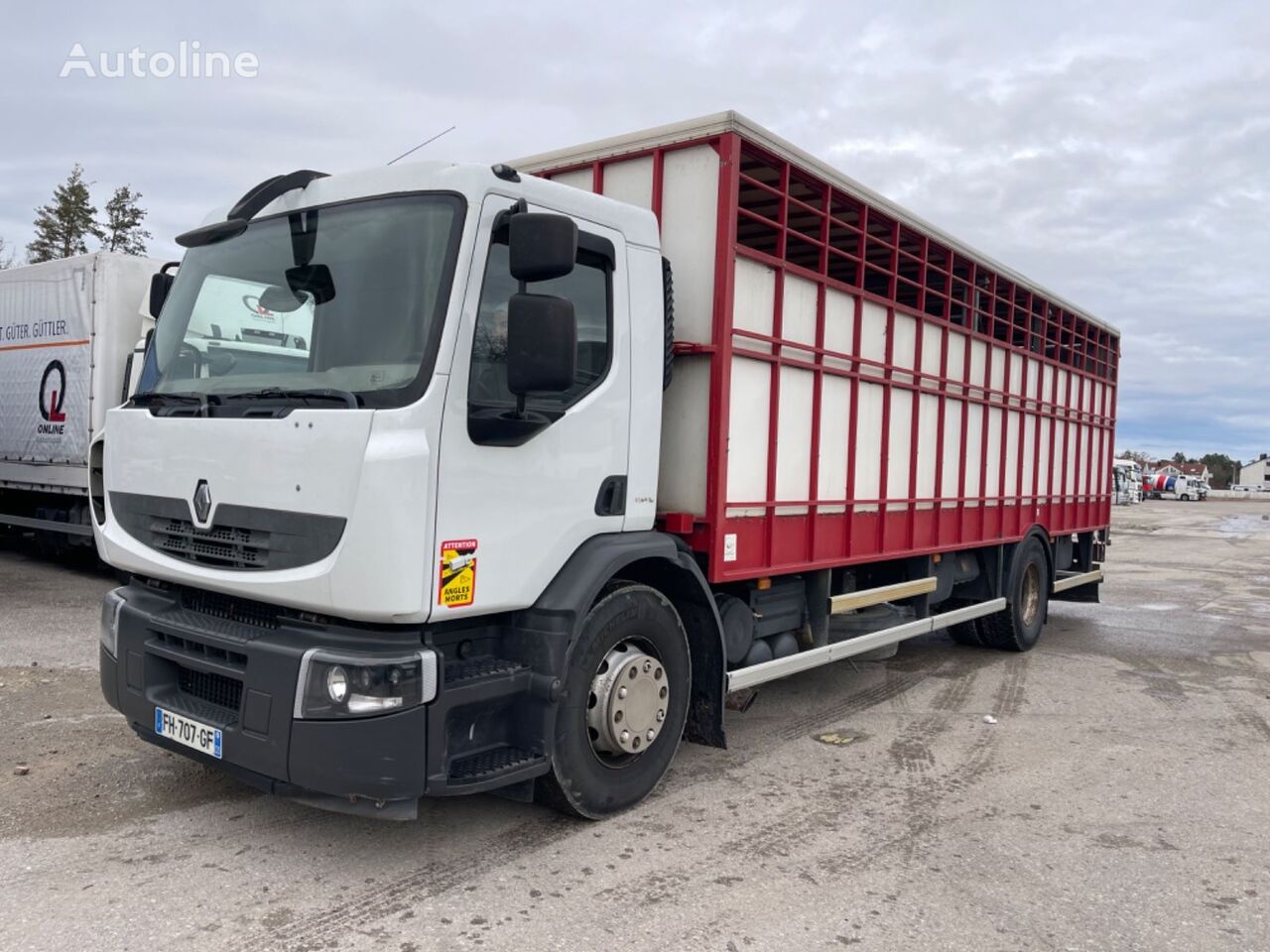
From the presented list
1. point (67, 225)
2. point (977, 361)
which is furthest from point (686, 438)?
point (67, 225)

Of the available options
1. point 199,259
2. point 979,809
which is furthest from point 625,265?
point 979,809

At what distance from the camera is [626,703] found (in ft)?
14.1

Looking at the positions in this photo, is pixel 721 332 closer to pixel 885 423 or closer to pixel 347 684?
pixel 885 423

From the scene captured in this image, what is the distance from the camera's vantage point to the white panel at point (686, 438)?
15.8 feet

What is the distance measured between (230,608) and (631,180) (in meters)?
2.87

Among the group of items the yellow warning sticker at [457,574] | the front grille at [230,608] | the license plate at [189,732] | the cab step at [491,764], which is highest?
the yellow warning sticker at [457,574]

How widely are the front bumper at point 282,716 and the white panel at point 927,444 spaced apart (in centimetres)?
428

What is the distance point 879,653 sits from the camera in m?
7.60

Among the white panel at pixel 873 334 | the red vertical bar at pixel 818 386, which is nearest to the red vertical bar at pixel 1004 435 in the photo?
the white panel at pixel 873 334

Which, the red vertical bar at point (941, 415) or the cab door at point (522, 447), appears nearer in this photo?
the cab door at point (522, 447)

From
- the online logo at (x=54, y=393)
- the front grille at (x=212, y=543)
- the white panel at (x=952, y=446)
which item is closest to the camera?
the front grille at (x=212, y=543)

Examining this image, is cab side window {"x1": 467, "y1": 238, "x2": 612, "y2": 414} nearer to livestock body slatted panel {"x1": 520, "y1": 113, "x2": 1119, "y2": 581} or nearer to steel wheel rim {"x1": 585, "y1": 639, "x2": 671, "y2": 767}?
livestock body slatted panel {"x1": 520, "y1": 113, "x2": 1119, "y2": 581}

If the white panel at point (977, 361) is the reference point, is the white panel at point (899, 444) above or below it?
below

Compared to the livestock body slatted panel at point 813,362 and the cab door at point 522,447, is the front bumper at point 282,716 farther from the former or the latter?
the livestock body slatted panel at point 813,362
